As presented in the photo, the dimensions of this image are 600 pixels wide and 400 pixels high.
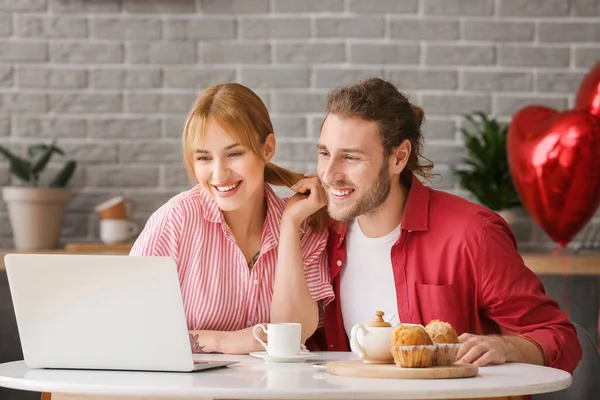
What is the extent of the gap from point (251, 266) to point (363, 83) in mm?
527

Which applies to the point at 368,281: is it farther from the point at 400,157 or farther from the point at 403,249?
the point at 400,157

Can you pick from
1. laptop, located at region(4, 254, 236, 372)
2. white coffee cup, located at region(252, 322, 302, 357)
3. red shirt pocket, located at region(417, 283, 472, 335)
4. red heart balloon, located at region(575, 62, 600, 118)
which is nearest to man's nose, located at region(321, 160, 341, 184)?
red shirt pocket, located at region(417, 283, 472, 335)

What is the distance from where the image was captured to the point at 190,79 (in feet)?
11.1

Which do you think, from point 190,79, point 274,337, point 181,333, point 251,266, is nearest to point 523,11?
point 190,79

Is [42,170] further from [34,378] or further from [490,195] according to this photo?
[34,378]

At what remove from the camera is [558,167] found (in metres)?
2.78

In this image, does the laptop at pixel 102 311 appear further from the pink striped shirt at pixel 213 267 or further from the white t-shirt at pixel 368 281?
the white t-shirt at pixel 368 281

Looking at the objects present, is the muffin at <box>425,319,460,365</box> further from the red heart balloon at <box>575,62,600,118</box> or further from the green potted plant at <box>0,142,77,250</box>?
the green potted plant at <box>0,142,77,250</box>

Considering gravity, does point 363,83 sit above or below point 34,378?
above

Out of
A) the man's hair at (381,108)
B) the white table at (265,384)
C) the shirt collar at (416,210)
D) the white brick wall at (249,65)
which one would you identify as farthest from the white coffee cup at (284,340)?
the white brick wall at (249,65)

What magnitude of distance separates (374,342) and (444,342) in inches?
5.0

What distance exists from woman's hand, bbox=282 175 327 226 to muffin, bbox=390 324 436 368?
624mm

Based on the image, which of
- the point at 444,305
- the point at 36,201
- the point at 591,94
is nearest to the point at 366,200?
the point at 444,305

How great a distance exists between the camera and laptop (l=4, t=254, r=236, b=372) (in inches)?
62.5
